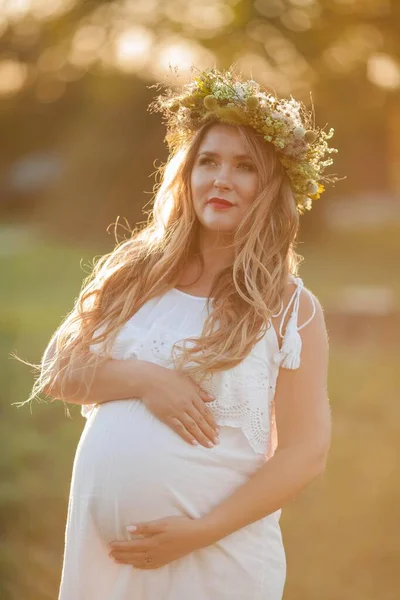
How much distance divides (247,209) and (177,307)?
0.41 meters

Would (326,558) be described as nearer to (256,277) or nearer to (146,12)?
(256,277)

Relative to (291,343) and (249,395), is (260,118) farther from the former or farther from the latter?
(249,395)

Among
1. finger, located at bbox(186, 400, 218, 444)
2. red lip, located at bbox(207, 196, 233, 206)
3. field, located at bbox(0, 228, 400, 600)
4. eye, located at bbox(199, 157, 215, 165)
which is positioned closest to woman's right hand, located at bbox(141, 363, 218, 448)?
finger, located at bbox(186, 400, 218, 444)

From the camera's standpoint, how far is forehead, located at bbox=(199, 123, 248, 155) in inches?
123

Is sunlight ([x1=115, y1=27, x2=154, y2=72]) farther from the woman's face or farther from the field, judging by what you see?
the woman's face

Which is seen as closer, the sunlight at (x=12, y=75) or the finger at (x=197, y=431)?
the finger at (x=197, y=431)

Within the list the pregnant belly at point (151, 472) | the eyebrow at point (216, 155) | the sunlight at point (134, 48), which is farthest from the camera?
the sunlight at point (134, 48)

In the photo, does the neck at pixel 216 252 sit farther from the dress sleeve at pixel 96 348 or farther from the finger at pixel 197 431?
the finger at pixel 197 431

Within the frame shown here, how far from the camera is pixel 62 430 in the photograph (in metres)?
8.34

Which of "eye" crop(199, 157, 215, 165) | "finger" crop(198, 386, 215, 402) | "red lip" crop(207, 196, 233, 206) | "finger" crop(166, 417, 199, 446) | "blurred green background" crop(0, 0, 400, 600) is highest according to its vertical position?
"blurred green background" crop(0, 0, 400, 600)

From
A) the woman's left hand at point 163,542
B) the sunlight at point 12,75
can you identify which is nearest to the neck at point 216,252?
the woman's left hand at point 163,542

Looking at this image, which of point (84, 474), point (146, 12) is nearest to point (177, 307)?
point (84, 474)

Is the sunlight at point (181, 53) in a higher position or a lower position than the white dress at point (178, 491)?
higher

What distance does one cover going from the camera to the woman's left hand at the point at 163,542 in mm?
2717
